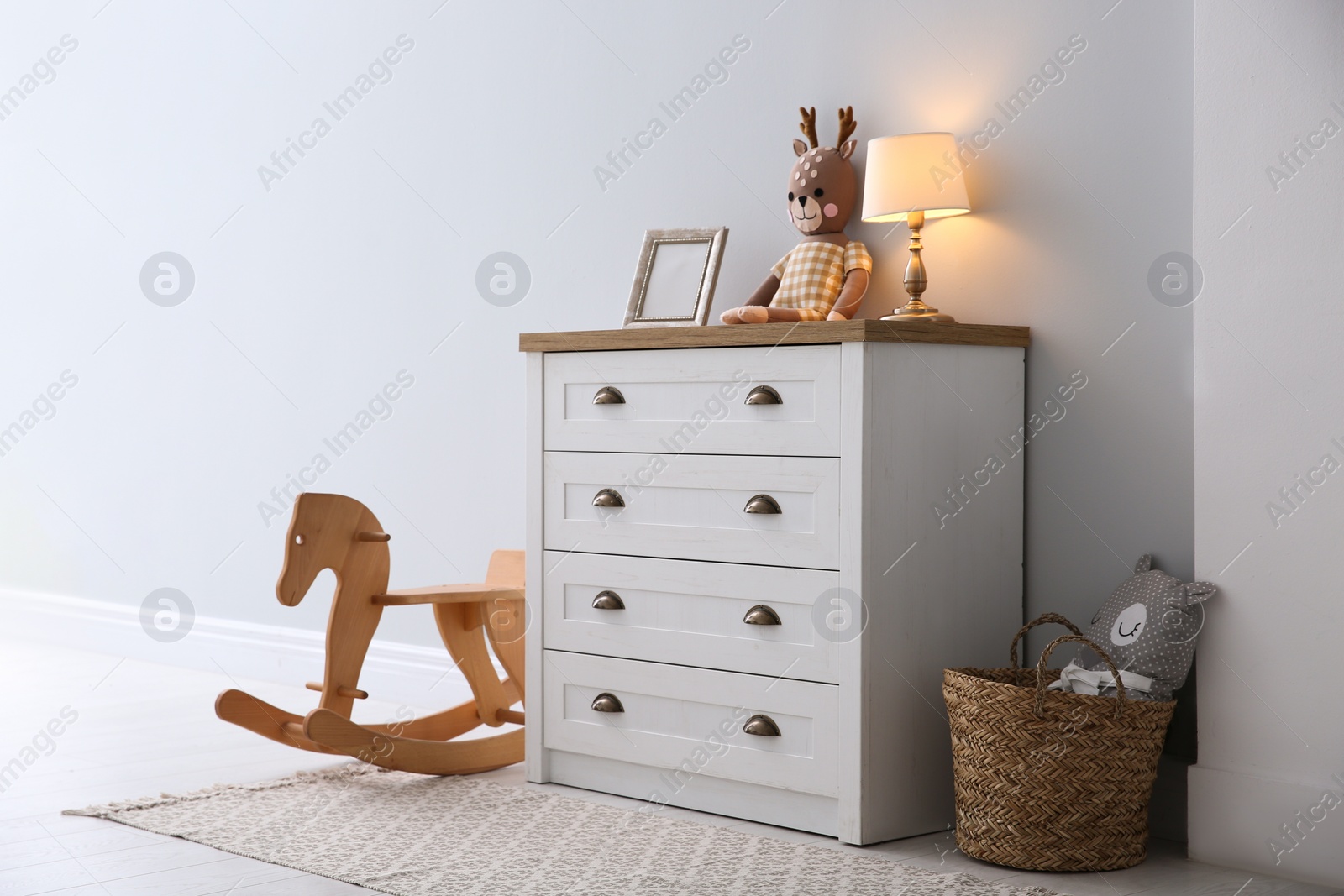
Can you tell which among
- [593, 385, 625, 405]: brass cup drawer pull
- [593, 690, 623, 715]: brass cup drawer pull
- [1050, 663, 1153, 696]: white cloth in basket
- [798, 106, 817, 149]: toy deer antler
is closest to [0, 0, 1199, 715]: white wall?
[798, 106, 817, 149]: toy deer antler

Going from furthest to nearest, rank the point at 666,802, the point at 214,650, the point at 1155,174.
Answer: the point at 214,650 < the point at 666,802 < the point at 1155,174

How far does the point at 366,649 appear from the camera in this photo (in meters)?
2.96

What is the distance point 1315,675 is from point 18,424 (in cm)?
473

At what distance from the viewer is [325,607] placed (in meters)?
4.09

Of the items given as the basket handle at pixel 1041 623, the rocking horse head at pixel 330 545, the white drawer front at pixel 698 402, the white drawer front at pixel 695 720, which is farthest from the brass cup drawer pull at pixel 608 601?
the basket handle at pixel 1041 623

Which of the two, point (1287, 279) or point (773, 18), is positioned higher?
point (773, 18)

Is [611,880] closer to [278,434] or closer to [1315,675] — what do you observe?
[1315,675]

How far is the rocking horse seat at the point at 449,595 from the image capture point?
2936mm

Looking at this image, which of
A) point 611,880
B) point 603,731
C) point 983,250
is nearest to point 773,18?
point 983,250

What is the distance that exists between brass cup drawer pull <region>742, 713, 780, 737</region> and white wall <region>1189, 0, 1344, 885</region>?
0.72 m

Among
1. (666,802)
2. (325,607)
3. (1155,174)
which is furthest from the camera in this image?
(325,607)

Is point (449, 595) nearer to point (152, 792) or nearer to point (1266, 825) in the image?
point (152, 792)

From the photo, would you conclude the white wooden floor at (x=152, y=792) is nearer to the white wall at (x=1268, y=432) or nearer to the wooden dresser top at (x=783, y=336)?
the white wall at (x=1268, y=432)

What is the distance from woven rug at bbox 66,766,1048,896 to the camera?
7.12ft
